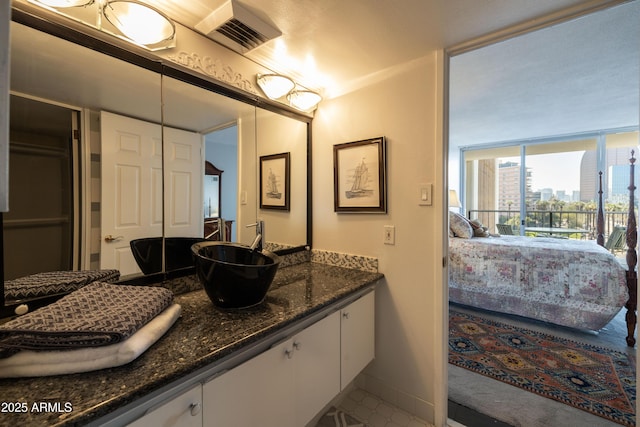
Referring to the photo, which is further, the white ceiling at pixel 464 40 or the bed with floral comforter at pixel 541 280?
the bed with floral comforter at pixel 541 280

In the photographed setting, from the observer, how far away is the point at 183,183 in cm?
139

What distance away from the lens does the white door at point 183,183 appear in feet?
4.32

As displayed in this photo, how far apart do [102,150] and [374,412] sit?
78.7 inches

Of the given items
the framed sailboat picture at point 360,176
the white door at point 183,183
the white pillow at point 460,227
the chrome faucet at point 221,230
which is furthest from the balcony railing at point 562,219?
the white door at point 183,183

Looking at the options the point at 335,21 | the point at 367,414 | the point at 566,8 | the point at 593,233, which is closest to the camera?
the point at 566,8

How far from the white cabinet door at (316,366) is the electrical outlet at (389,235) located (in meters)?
0.59

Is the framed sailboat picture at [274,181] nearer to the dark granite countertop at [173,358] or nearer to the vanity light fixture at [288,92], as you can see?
the vanity light fixture at [288,92]

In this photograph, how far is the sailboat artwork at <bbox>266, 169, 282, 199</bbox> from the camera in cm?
187

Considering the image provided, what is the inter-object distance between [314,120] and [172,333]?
165cm

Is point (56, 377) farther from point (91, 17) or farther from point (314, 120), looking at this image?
point (314, 120)

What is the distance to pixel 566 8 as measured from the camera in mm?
1177

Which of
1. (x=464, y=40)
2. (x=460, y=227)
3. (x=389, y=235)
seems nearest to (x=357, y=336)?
(x=389, y=235)

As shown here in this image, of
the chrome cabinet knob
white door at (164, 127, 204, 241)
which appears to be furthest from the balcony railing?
the chrome cabinet knob

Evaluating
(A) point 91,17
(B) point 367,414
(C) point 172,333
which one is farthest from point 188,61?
(B) point 367,414
